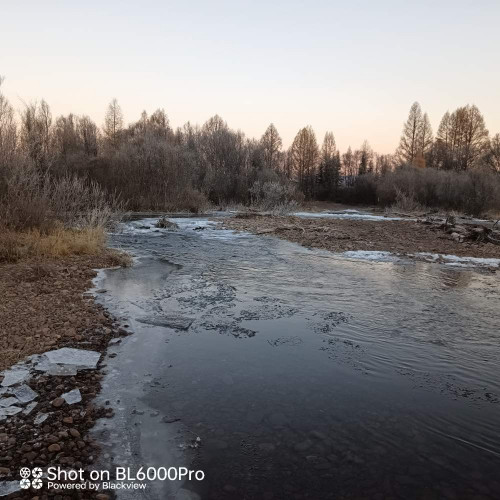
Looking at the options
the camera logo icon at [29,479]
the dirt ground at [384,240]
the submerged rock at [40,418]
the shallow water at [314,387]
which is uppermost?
the dirt ground at [384,240]

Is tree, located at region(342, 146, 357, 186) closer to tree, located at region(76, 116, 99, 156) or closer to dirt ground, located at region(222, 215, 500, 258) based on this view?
tree, located at region(76, 116, 99, 156)

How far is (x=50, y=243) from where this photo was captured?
11.7 meters

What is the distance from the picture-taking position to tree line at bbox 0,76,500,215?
1483 inches

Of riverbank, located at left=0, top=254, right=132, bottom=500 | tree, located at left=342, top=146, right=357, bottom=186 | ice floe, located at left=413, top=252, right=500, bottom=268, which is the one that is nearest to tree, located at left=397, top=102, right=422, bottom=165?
tree, located at left=342, top=146, right=357, bottom=186

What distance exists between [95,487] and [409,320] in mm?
6089

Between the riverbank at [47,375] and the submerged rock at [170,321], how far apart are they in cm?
57

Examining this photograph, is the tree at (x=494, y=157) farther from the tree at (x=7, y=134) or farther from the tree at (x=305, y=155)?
the tree at (x=7, y=134)

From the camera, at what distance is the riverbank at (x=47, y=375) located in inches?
133

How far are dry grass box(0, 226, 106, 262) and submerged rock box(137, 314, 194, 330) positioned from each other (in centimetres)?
535

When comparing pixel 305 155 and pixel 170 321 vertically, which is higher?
pixel 305 155

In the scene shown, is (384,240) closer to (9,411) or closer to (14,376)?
(14,376)

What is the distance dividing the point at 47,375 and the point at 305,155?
252 feet

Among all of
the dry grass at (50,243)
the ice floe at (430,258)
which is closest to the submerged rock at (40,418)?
the dry grass at (50,243)

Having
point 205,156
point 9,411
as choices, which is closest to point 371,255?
point 9,411
